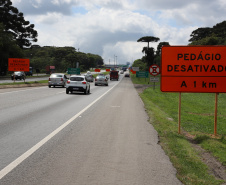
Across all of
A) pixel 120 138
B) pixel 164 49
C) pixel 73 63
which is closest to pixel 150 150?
pixel 120 138

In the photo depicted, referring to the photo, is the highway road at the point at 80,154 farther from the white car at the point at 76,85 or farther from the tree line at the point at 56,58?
the tree line at the point at 56,58

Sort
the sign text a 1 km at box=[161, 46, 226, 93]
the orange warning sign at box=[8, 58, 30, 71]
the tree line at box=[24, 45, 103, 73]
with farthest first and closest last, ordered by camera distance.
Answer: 1. the tree line at box=[24, 45, 103, 73]
2. the orange warning sign at box=[8, 58, 30, 71]
3. the sign text a 1 km at box=[161, 46, 226, 93]

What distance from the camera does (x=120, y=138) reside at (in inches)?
320

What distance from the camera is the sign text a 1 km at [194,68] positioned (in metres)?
9.29

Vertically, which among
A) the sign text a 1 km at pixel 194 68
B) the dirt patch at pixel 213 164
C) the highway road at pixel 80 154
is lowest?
the dirt patch at pixel 213 164

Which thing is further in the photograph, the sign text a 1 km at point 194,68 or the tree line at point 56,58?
the tree line at point 56,58

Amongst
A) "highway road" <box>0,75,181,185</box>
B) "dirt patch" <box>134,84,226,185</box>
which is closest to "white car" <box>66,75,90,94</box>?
"highway road" <box>0,75,181,185</box>

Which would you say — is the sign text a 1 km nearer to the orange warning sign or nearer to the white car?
the white car

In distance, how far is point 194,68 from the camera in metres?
9.38

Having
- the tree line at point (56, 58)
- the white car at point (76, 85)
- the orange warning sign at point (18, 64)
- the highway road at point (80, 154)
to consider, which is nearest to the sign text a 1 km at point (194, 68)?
the highway road at point (80, 154)

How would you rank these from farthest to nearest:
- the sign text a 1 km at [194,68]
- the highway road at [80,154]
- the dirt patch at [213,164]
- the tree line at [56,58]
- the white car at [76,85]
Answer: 1. the tree line at [56,58]
2. the white car at [76,85]
3. the sign text a 1 km at [194,68]
4. the dirt patch at [213,164]
5. the highway road at [80,154]

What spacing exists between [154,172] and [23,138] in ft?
12.2

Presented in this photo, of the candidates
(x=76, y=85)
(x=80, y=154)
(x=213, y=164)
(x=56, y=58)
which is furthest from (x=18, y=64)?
(x=56, y=58)

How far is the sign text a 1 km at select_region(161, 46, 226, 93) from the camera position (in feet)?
30.5
